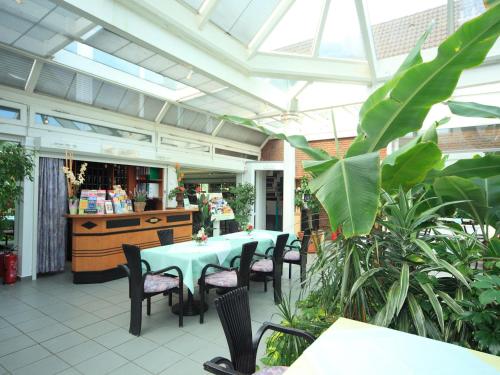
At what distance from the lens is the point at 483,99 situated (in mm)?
5016

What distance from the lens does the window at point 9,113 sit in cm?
488

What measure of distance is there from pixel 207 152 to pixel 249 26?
495cm

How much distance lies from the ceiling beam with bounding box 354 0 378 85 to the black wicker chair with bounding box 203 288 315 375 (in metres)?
4.02

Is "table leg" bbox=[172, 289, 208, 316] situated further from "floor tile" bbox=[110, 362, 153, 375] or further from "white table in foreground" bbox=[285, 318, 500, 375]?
"white table in foreground" bbox=[285, 318, 500, 375]

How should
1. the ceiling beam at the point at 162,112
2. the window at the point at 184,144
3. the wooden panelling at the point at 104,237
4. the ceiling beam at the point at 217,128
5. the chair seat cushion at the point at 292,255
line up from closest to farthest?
1. the wooden panelling at the point at 104,237
2. the chair seat cushion at the point at 292,255
3. the ceiling beam at the point at 162,112
4. the window at the point at 184,144
5. the ceiling beam at the point at 217,128

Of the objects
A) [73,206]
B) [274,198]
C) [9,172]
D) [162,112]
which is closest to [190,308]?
[73,206]

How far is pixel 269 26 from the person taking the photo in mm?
4352

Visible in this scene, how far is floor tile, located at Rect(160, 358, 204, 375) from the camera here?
258cm

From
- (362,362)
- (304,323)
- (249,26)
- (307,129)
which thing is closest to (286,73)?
(249,26)

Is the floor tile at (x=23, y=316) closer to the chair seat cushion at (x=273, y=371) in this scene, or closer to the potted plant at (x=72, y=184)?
the potted plant at (x=72, y=184)

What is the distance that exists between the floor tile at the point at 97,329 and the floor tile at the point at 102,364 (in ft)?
1.67

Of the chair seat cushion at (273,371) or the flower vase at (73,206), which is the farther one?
the flower vase at (73,206)

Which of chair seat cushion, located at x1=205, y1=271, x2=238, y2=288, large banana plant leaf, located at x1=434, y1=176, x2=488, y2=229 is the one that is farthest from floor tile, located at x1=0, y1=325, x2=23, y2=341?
large banana plant leaf, located at x1=434, y1=176, x2=488, y2=229

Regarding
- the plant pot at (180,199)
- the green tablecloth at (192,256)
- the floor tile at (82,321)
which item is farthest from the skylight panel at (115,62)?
the floor tile at (82,321)
